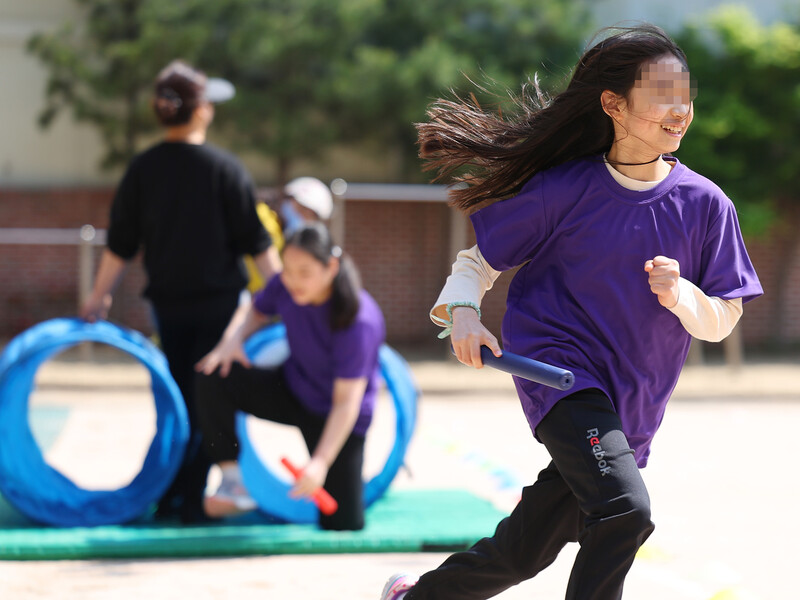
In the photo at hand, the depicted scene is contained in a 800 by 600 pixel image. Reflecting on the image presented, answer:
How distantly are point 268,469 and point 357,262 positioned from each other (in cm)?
879

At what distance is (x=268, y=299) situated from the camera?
192 inches

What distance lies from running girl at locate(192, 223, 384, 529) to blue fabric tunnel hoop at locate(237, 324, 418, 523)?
0.14 m

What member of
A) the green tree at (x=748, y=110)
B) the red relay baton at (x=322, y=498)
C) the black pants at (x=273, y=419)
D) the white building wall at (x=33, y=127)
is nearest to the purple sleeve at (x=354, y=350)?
the black pants at (x=273, y=419)

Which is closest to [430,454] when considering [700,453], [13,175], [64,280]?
[700,453]

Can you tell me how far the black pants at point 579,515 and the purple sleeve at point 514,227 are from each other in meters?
0.42

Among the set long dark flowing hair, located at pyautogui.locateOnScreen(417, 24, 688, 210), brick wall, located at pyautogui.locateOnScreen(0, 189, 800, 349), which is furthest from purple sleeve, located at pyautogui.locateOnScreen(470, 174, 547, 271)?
brick wall, located at pyautogui.locateOnScreen(0, 189, 800, 349)

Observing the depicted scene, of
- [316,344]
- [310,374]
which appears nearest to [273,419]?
[310,374]

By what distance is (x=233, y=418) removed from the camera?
15.6ft

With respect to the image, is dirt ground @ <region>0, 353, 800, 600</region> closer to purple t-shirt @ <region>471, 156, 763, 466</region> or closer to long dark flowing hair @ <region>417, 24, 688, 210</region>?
purple t-shirt @ <region>471, 156, 763, 466</region>

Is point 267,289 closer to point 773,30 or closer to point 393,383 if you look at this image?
point 393,383

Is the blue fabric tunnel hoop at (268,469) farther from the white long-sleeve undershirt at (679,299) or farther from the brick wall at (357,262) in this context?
the brick wall at (357,262)

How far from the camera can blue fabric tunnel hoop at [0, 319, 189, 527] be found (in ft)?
16.0

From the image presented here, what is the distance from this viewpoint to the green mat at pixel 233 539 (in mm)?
4492

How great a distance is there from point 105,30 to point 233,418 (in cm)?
957
